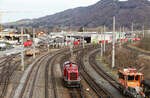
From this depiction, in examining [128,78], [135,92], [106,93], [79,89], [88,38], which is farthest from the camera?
[88,38]

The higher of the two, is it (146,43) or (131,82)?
(146,43)

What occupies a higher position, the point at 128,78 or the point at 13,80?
the point at 128,78

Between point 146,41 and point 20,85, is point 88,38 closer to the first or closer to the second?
point 146,41

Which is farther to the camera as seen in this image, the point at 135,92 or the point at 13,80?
the point at 13,80

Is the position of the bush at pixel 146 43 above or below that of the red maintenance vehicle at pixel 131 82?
above

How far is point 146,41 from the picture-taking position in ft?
197

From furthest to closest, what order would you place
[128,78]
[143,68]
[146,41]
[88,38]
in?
[88,38] < [146,41] < [143,68] < [128,78]

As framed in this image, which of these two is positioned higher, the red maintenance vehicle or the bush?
the bush

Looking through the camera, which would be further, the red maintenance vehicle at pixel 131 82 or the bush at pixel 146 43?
the bush at pixel 146 43

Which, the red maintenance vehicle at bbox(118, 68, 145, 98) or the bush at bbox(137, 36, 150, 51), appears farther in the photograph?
the bush at bbox(137, 36, 150, 51)

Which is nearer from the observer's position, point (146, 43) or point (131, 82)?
point (131, 82)

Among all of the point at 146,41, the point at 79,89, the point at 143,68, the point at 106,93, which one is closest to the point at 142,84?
the point at 106,93

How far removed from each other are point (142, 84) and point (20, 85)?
14.7 meters

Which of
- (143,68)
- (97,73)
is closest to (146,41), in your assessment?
(143,68)
